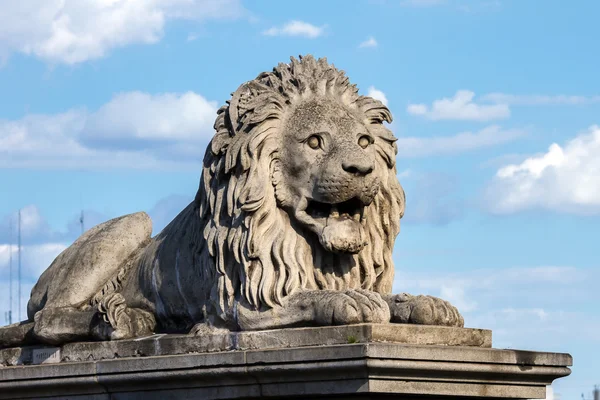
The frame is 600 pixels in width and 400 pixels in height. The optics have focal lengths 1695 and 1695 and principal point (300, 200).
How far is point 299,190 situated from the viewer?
43.1 ft

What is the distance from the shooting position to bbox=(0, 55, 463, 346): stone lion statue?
12.8 metres

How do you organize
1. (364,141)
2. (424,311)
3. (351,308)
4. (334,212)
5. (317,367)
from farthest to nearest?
(364,141) → (334,212) → (424,311) → (351,308) → (317,367)

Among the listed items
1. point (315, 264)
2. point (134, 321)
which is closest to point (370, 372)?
point (315, 264)

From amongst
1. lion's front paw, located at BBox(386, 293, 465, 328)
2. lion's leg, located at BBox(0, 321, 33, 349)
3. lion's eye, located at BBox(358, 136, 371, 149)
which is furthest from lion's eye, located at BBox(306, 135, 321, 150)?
lion's leg, located at BBox(0, 321, 33, 349)

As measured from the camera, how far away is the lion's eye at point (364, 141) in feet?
43.2

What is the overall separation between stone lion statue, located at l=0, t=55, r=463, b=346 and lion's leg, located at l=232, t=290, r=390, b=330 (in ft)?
0.03

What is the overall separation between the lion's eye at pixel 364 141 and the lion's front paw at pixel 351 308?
1.27m

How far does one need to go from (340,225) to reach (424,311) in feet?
3.38

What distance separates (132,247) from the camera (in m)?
15.0

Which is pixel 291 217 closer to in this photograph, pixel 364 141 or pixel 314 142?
pixel 314 142

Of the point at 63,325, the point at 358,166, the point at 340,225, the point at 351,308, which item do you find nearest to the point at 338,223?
the point at 340,225

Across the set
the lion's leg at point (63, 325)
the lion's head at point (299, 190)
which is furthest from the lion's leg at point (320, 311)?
the lion's leg at point (63, 325)

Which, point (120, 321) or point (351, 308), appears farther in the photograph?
point (120, 321)

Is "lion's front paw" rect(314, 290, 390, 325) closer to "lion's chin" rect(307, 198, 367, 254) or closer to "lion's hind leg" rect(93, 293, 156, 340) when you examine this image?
"lion's chin" rect(307, 198, 367, 254)
